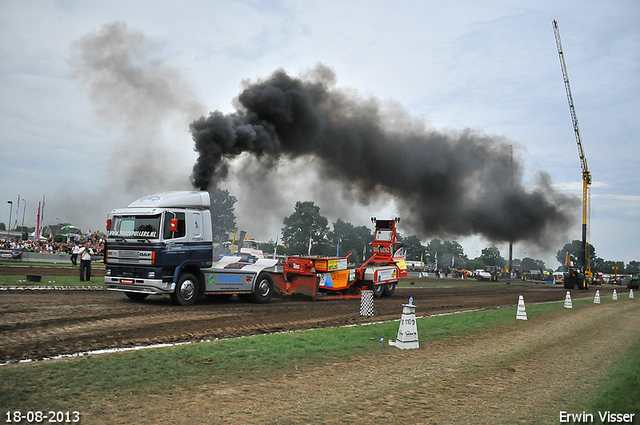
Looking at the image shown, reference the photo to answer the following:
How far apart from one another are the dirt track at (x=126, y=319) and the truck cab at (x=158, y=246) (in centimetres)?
74

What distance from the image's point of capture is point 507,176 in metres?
37.9

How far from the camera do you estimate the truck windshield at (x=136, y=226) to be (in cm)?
1352

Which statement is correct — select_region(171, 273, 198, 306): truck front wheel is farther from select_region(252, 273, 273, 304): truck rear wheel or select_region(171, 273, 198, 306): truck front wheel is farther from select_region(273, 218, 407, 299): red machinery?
select_region(273, 218, 407, 299): red machinery

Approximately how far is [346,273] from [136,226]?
30.7 ft

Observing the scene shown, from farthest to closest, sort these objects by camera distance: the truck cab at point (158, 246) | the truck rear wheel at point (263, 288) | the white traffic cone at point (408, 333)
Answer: the truck rear wheel at point (263, 288) < the truck cab at point (158, 246) < the white traffic cone at point (408, 333)

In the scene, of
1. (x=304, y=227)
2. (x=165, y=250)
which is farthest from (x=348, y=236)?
(x=165, y=250)

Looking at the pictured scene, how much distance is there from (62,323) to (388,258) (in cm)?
1622

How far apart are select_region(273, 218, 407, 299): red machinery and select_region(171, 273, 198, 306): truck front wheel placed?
4.25 m

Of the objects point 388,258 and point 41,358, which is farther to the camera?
point 388,258

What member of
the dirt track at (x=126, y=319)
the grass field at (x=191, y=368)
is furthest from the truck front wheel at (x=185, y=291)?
the grass field at (x=191, y=368)

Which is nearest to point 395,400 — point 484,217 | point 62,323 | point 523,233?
point 62,323

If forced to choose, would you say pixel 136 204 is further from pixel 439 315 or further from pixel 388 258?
pixel 388 258

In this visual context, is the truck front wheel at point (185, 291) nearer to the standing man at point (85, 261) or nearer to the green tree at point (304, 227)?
the standing man at point (85, 261)

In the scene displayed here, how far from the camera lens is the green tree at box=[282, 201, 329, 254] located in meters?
86.7
